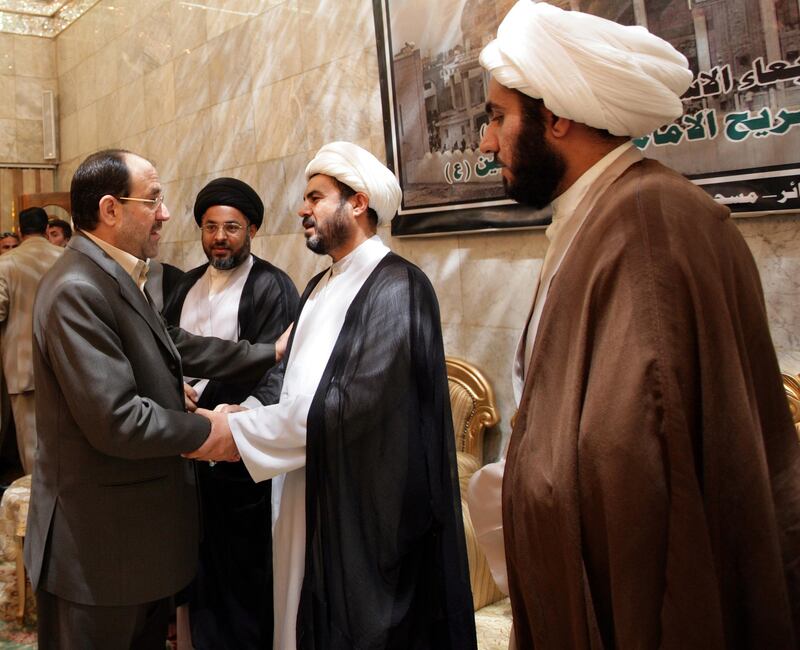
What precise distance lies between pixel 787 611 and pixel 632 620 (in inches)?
9.8

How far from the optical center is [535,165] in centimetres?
135

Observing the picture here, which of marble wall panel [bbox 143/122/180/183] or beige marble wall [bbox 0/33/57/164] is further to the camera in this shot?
beige marble wall [bbox 0/33/57/164]

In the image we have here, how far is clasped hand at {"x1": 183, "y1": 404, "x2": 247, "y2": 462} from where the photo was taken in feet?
6.48

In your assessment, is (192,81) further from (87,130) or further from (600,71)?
(600,71)

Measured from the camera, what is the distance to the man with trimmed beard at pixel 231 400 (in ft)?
8.66

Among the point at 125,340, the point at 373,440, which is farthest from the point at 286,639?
the point at 125,340

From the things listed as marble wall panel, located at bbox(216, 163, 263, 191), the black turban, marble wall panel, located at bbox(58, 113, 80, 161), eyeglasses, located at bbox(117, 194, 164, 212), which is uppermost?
marble wall panel, located at bbox(58, 113, 80, 161)

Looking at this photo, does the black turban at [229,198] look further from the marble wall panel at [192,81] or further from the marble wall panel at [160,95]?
the marble wall panel at [160,95]

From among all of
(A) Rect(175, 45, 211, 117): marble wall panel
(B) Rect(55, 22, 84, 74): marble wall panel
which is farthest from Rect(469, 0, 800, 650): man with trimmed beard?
(B) Rect(55, 22, 84, 74): marble wall panel

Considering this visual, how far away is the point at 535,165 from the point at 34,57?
26.0 feet

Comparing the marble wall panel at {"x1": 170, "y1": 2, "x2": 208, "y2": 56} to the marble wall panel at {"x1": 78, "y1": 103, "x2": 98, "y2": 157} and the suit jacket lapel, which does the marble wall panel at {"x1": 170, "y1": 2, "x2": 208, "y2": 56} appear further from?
the suit jacket lapel

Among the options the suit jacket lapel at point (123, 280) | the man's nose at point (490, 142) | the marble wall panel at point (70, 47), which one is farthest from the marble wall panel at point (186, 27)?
the man's nose at point (490, 142)

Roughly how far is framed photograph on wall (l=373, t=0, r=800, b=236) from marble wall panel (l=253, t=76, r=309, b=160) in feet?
2.93

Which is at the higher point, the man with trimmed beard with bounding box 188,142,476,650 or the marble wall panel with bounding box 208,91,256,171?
the marble wall panel with bounding box 208,91,256,171
